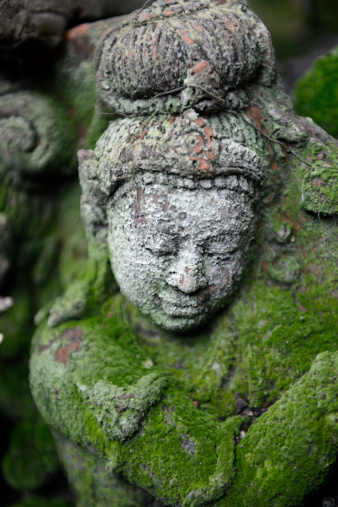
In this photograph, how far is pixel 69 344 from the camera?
1.57 meters

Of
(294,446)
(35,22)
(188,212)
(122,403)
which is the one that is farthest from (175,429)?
(35,22)

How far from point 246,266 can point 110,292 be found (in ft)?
1.68

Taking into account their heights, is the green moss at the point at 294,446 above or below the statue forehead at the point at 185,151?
below

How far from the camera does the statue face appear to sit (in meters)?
1.32

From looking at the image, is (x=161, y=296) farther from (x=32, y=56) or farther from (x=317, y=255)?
(x=32, y=56)

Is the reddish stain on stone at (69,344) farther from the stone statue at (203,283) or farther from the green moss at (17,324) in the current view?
the green moss at (17,324)

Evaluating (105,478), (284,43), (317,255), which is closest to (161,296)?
(317,255)

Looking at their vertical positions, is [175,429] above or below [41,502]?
above

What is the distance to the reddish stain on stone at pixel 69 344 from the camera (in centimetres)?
155

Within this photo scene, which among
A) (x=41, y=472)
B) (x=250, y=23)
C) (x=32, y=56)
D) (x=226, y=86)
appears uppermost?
(x=32, y=56)

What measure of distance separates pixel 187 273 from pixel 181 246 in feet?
0.26

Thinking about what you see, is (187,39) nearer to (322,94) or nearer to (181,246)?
(181,246)

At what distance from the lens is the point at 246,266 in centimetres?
146

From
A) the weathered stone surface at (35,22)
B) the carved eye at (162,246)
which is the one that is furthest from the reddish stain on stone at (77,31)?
the carved eye at (162,246)
